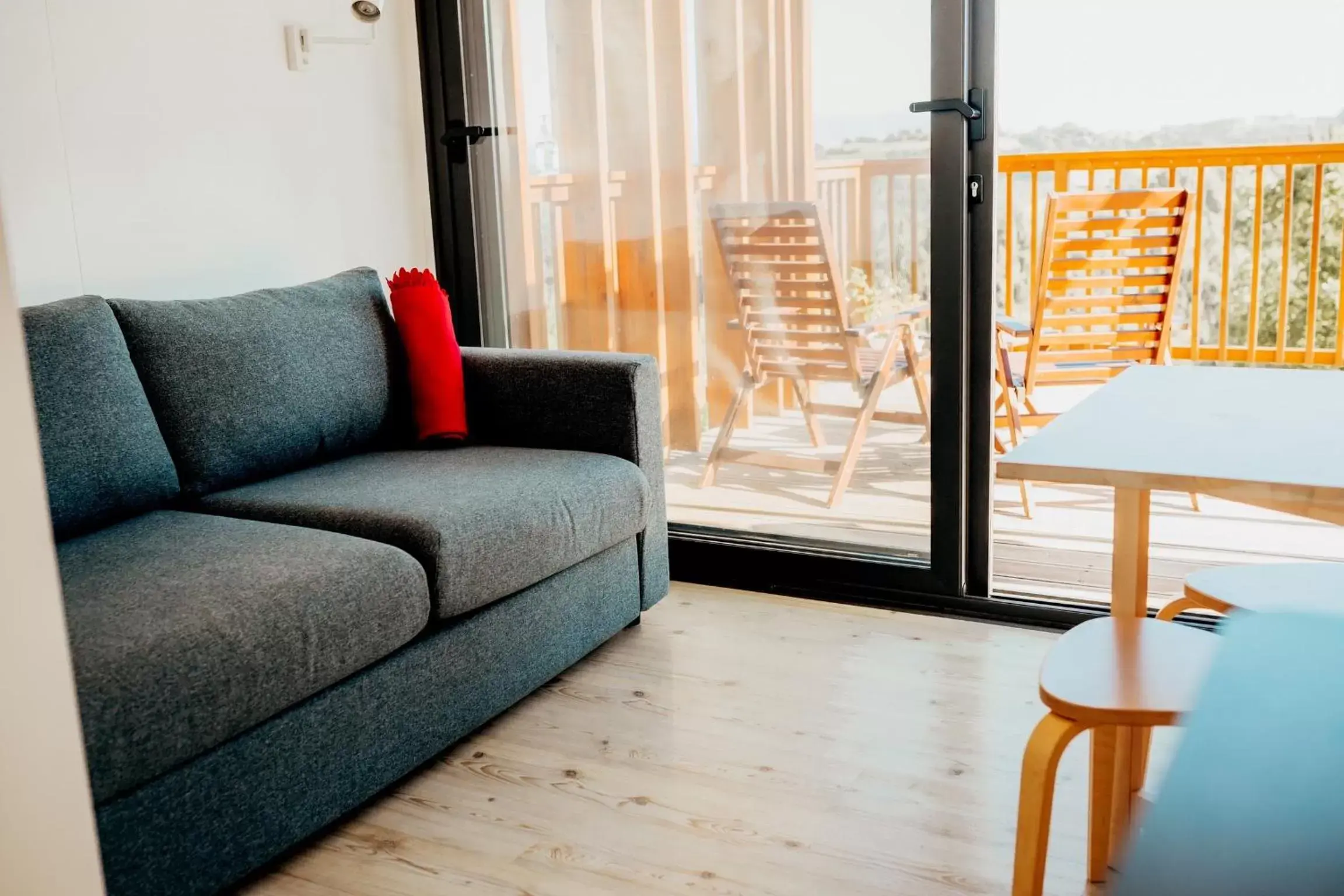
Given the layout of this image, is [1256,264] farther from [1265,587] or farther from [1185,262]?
[1265,587]

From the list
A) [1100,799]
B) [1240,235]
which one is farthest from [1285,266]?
[1100,799]

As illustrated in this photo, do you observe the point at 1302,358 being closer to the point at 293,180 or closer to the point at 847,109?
the point at 847,109

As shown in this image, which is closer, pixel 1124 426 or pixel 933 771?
pixel 1124 426

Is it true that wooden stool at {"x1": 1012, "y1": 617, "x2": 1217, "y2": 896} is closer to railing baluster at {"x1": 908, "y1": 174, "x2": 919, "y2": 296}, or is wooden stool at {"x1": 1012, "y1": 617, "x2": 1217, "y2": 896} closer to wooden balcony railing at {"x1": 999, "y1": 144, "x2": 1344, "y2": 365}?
railing baluster at {"x1": 908, "y1": 174, "x2": 919, "y2": 296}

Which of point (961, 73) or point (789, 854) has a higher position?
point (961, 73)

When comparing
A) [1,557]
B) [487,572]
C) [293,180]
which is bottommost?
[487,572]

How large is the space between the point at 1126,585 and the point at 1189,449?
0.29 meters

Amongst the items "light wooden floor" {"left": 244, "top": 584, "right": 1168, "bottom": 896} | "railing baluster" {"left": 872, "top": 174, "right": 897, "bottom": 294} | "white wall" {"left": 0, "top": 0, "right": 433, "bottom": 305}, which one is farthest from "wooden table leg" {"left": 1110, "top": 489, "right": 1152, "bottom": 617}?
"white wall" {"left": 0, "top": 0, "right": 433, "bottom": 305}

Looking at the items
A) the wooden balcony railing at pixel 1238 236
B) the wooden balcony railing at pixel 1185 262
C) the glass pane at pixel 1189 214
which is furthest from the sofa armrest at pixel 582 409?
the wooden balcony railing at pixel 1238 236

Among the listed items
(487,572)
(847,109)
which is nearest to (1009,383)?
(847,109)

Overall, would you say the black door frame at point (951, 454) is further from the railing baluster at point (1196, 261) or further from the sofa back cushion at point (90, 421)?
the railing baluster at point (1196, 261)

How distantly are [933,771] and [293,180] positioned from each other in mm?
2143

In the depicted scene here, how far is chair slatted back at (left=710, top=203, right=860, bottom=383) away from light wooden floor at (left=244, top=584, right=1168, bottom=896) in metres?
0.71

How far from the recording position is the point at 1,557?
0.74m
